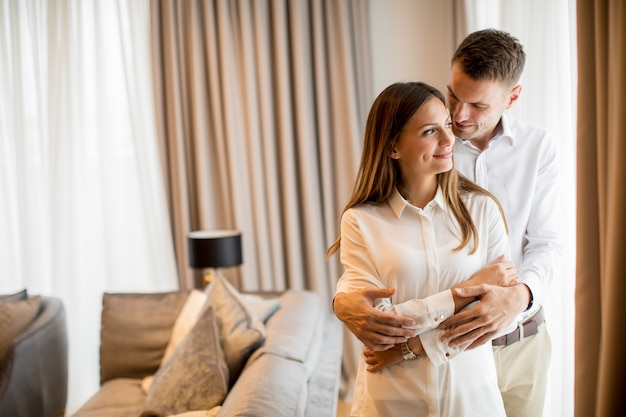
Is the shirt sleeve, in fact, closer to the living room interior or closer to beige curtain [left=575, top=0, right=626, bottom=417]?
beige curtain [left=575, top=0, right=626, bottom=417]

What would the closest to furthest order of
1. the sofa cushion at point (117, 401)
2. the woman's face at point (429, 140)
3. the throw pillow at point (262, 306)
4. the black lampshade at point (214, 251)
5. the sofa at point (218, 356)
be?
1. the woman's face at point (429, 140)
2. the sofa at point (218, 356)
3. the sofa cushion at point (117, 401)
4. the throw pillow at point (262, 306)
5. the black lampshade at point (214, 251)

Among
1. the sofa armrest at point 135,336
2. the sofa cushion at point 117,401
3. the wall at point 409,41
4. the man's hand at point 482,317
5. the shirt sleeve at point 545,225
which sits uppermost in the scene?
the wall at point 409,41

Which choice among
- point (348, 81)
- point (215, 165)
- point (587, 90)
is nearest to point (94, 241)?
point (215, 165)

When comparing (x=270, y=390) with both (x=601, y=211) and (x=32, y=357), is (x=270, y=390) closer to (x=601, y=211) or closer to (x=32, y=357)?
(x=601, y=211)

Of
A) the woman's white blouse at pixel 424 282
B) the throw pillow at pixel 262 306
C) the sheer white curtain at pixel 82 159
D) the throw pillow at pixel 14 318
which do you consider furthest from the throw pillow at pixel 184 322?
the woman's white blouse at pixel 424 282

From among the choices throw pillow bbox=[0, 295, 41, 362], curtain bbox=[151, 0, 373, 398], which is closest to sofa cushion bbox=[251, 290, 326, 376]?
curtain bbox=[151, 0, 373, 398]

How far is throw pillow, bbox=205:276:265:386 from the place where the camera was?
239cm

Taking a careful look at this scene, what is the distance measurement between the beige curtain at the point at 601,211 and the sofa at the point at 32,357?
2.52 metres

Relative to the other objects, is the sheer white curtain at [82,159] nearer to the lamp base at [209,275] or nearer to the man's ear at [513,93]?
the lamp base at [209,275]

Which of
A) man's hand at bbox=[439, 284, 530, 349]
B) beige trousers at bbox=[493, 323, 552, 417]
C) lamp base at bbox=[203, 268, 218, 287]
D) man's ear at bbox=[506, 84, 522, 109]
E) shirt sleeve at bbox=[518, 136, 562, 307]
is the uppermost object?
man's ear at bbox=[506, 84, 522, 109]

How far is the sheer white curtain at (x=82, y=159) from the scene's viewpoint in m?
4.09

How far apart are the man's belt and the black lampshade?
210cm

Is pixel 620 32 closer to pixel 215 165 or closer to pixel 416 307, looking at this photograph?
pixel 416 307

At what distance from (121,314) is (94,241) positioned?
1.26 metres
